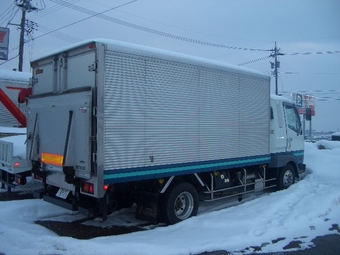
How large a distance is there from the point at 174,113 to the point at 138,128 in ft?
3.09

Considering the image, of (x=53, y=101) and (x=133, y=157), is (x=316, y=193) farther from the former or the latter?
(x=53, y=101)

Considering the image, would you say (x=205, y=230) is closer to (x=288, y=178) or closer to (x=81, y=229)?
(x=81, y=229)

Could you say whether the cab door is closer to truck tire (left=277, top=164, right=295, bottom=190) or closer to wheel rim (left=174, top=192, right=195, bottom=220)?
truck tire (left=277, top=164, right=295, bottom=190)

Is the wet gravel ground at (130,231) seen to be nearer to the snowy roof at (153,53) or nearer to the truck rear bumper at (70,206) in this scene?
the truck rear bumper at (70,206)

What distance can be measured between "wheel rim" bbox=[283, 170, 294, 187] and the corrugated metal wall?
193 cm

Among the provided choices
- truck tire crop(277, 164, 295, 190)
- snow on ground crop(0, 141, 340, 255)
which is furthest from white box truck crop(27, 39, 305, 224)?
truck tire crop(277, 164, 295, 190)

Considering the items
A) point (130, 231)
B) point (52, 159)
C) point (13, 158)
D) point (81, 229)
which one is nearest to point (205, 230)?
point (130, 231)

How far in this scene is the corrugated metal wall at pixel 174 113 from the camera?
5.72 metres

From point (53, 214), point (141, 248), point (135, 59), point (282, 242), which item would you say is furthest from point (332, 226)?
point (53, 214)

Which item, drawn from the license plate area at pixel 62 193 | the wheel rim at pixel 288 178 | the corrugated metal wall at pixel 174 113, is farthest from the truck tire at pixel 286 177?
the license plate area at pixel 62 193

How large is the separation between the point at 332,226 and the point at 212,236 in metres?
2.50

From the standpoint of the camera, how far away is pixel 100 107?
5.46 m

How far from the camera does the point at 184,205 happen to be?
7.05m

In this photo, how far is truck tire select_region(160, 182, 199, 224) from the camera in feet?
21.5
